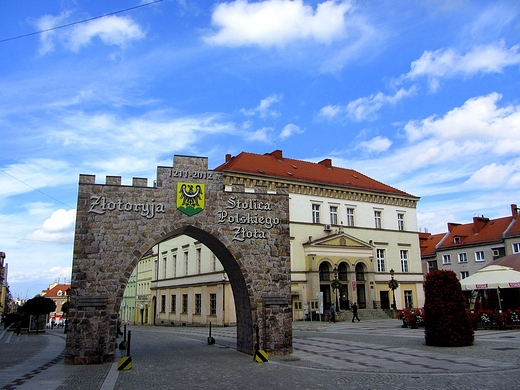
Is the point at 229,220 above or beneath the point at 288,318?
above

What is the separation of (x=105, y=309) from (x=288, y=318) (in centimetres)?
632

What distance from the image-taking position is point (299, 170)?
45.2 meters

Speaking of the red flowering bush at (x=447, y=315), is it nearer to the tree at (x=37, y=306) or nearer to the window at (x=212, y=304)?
the window at (x=212, y=304)

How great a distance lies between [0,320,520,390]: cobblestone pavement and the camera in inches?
421

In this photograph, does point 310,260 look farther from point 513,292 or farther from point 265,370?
point 265,370

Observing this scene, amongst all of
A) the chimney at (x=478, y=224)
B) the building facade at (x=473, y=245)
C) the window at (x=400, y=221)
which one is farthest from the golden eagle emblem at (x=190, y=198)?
the chimney at (x=478, y=224)

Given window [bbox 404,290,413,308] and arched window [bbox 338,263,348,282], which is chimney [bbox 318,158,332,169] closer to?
arched window [bbox 338,263,348,282]

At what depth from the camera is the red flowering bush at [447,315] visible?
666 inches

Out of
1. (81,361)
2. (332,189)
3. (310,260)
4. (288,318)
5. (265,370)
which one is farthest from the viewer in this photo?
(332,189)

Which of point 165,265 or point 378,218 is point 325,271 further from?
point 165,265

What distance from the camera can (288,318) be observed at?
16766 millimetres

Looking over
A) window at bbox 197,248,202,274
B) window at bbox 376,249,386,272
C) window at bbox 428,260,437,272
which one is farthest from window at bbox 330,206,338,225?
window at bbox 428,260,437,272

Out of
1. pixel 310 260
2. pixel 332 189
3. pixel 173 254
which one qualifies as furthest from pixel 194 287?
pixel 332 189

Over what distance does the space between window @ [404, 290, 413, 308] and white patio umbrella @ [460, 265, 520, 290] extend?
22510 millimetres
